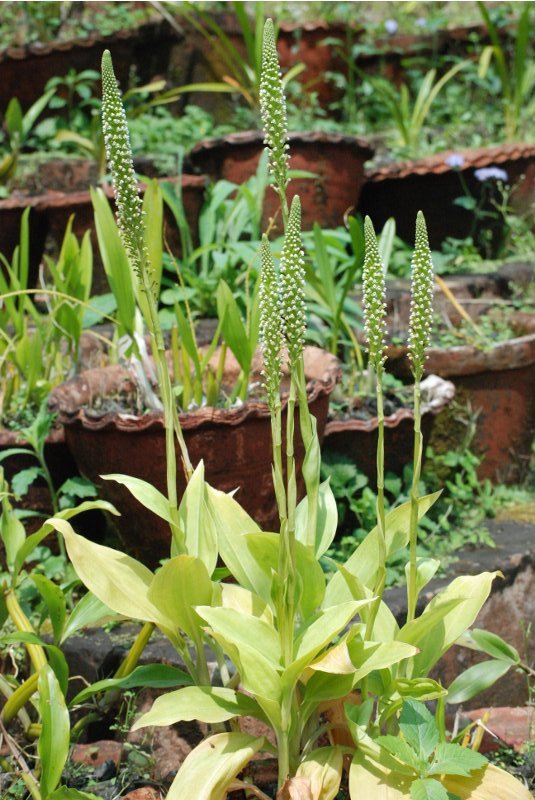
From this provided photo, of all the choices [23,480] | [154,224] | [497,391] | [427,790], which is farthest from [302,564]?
[497,391]

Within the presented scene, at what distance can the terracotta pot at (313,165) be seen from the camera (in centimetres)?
442

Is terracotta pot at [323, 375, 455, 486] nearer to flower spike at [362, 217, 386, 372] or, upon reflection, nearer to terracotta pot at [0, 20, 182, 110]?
flower spike at [362, 217, 386, 372]

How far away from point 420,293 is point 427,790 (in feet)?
2.58

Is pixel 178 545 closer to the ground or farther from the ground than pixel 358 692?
farther from the ground

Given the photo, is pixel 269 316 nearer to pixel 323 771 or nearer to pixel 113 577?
pixel 113 577

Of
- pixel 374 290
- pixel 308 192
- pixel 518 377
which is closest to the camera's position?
pixel 374 290

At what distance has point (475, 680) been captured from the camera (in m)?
1.96

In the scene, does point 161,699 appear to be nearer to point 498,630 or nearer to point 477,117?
point 498,630

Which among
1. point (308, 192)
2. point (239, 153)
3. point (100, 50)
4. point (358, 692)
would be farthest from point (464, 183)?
point (358, 692)

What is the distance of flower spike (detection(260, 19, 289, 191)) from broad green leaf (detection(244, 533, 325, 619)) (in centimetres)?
62

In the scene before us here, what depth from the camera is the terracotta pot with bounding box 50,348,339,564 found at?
2.55m

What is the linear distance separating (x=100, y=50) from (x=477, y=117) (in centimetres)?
229

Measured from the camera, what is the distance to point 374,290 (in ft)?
5.24

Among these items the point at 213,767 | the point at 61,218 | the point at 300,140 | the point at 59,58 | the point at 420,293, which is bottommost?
the point at 213,767
